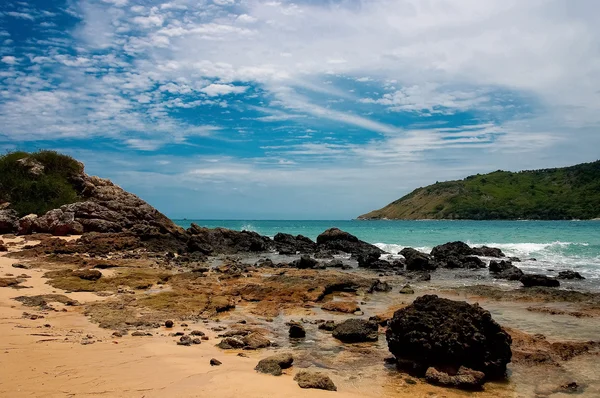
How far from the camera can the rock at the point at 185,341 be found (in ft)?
30.1

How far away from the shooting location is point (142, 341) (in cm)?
912

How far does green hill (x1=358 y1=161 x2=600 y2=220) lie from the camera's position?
373ft

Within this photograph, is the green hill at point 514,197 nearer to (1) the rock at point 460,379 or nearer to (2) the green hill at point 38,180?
(2) the green hill at point 38,180

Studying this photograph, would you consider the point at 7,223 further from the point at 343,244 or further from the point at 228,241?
the point at 343,244

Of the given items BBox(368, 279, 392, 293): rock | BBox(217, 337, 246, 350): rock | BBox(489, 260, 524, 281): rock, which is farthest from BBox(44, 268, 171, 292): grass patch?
BBox(489, 260, 524, 281): rock

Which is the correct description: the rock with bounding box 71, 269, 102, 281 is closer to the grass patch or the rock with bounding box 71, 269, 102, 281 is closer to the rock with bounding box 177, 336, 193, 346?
the grass patch

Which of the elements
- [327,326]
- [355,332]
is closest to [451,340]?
[355,332]

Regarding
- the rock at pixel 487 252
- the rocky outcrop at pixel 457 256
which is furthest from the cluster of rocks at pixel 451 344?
the rock at pixel 487 252

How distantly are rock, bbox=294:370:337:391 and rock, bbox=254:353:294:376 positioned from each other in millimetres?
490

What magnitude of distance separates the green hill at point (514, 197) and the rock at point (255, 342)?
395ft

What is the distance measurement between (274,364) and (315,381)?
1.02 metres

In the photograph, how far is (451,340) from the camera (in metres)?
8.13

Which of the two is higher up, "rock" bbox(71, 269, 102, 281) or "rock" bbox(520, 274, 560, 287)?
"rock" bbox(71, 269, 102, 281)

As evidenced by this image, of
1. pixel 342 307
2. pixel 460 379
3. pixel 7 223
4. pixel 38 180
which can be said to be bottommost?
pixel 342 307
